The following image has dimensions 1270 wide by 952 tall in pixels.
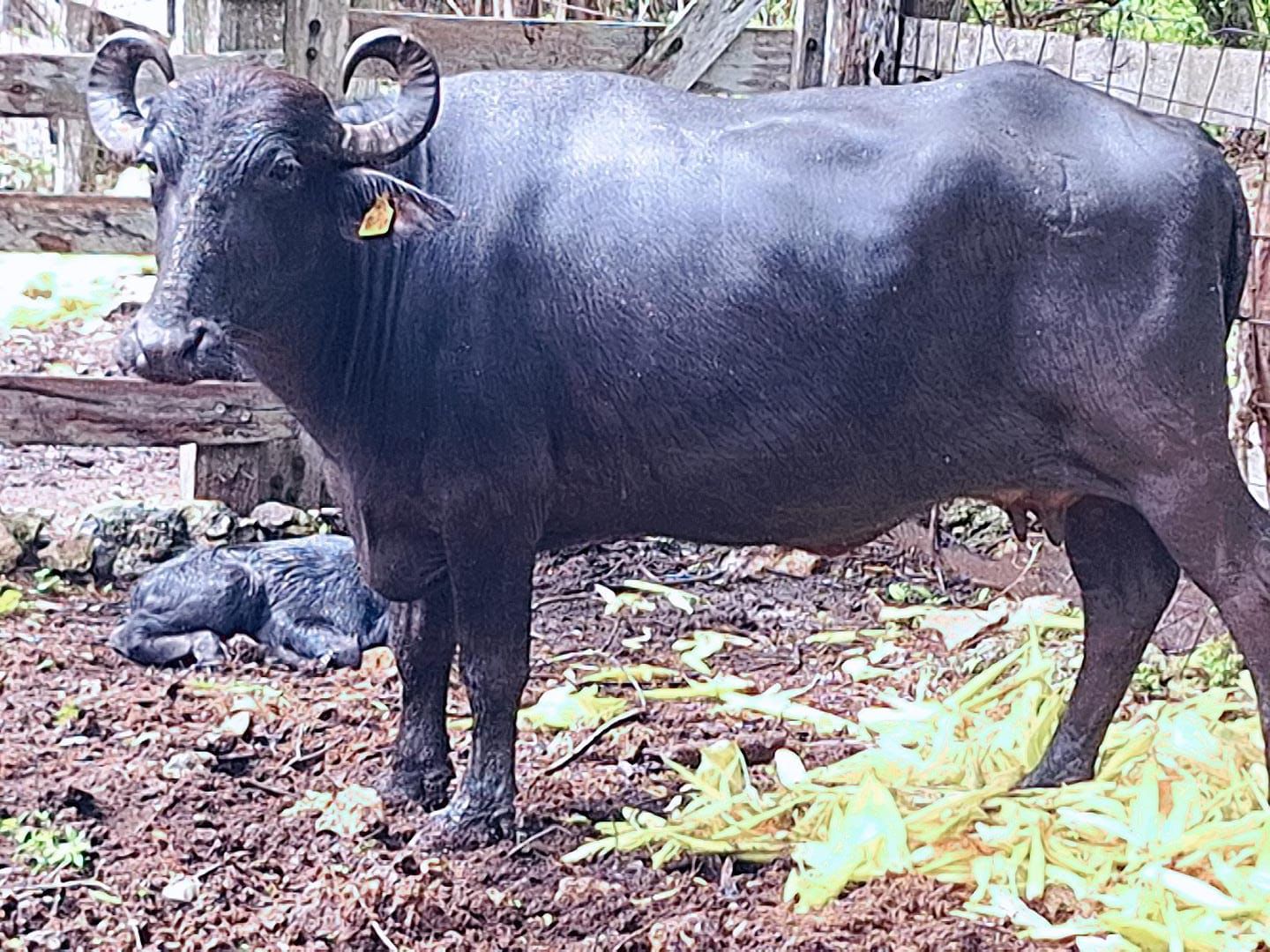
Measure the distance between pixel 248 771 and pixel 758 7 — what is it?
14.0 ft

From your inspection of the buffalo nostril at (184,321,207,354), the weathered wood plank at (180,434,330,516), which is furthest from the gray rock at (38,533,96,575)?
the buffalo nostril at (184,321,207,354)

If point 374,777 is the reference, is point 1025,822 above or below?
above

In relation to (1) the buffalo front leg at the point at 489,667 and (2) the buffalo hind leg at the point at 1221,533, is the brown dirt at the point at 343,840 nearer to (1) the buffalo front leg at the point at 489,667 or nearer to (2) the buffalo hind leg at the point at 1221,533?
(1) the buffalo front leg at the point at 489,667

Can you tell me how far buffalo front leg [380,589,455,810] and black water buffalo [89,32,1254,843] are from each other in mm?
291

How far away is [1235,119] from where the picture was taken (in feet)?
20.0

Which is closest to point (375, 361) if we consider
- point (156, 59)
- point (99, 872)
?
point (156, 59)

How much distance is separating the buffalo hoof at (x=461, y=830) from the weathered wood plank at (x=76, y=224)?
3.48 metres

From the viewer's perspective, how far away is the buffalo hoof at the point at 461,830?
4.88m

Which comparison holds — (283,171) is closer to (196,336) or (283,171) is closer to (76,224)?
(196,336)

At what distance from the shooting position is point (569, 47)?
785 centimetres

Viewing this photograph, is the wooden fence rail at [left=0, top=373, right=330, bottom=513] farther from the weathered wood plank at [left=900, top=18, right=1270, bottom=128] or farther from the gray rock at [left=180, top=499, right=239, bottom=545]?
the weathered wood plank at [left=900, top=18, right=1270, bottom=128]

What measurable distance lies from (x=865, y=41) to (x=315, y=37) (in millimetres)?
2469

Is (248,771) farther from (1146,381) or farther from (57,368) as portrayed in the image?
(57,368)

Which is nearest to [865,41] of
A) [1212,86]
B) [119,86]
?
[1212,86]
